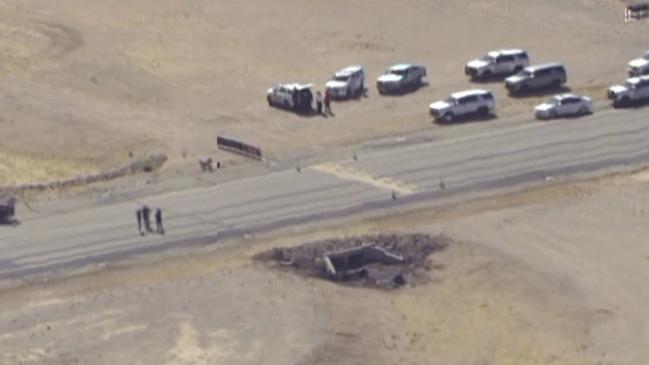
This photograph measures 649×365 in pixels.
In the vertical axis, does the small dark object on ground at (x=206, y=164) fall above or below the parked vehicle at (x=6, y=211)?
above

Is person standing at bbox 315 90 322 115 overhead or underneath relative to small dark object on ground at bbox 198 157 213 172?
overhead

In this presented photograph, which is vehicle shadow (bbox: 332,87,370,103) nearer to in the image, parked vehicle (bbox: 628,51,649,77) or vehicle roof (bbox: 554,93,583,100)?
vehicle roof (bbox: 554,93,583,100)

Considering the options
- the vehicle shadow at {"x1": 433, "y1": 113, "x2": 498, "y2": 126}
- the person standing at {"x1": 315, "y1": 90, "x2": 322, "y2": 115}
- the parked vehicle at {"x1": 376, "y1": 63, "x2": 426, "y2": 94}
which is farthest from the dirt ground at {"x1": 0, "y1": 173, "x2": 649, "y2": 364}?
the parked vehicle at {"x1": 376, "y1": 63, "x2": 426, "y2": 94}

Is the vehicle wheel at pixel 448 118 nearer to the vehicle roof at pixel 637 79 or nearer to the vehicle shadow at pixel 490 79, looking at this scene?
the vehicle shadow at pixel 490 79

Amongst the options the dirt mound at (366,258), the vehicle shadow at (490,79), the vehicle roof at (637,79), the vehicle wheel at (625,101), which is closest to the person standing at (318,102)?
the vehicle shadow at (490,79)

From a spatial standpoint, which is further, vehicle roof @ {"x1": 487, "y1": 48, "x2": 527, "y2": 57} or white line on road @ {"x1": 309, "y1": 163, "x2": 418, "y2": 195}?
vehicle roof @ {"x1": 487, "y1": 48, "x2": 527, "y2": 57}

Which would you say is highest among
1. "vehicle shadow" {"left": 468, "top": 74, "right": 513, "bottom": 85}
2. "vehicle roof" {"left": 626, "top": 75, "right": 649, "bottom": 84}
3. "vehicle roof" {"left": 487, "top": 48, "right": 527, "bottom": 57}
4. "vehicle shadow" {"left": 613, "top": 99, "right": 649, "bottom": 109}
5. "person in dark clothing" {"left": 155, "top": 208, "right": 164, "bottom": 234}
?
"vehicle roof" {"left": 487, "top": 48, "right": 527, "bottom": 57}

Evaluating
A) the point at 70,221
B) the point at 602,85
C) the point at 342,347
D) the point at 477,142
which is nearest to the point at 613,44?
the point at 602,85

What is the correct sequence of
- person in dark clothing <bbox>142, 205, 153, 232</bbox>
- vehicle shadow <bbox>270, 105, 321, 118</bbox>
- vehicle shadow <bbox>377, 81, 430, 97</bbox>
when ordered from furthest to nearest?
1. vehicle shadow <bbox>377, 81, 430, 97</bbox>
2. vehicle shadow <bbox>270, 105, 321, 118</bbox>
3. person in dark clothing <bbox>142, 205, 153, 232</bbox>
